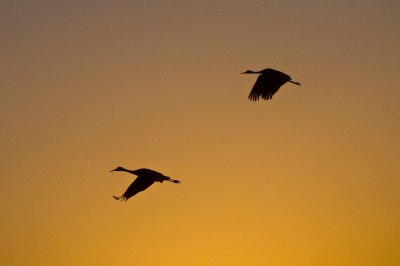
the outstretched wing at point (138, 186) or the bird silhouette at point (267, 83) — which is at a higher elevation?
the bird silhouette at point (267, 83)

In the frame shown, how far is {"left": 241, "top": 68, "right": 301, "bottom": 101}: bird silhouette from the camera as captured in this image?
74312 millimetres

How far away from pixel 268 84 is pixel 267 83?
8cm

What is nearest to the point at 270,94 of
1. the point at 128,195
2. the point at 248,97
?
the point at 248,97

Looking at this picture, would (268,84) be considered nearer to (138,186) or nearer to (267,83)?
(267,83)

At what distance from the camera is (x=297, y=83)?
75.4 m

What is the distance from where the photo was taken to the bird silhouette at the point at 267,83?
74312mm

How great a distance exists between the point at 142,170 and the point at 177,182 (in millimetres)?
1540

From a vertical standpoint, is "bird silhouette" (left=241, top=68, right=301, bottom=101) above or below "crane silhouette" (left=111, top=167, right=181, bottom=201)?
above

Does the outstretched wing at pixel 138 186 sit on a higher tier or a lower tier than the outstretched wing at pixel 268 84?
lower

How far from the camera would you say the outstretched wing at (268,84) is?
244 feet

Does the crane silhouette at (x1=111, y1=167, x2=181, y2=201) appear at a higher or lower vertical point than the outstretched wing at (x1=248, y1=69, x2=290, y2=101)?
lower

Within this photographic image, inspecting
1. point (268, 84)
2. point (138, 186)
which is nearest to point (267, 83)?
point (268, 84)

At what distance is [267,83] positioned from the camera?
245ft

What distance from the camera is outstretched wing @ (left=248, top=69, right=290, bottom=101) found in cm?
7431
